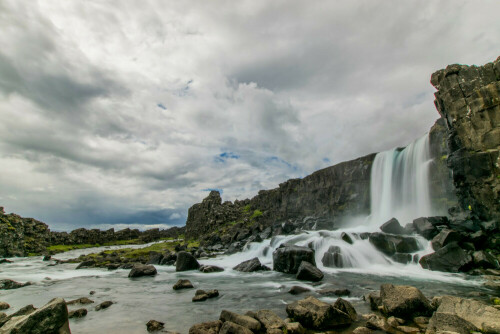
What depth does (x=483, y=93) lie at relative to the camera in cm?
2692

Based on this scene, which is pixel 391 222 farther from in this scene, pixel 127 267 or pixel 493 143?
pixel 127 267

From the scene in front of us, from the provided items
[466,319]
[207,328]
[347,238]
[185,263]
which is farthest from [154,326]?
[347,238]

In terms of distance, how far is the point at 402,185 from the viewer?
48344 millimetres

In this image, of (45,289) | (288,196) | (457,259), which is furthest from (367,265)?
(288,196)

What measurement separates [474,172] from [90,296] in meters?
39.1

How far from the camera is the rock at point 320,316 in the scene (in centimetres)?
1003

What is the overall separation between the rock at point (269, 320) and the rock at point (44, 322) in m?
7.33

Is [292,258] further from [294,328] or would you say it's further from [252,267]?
[294,328]

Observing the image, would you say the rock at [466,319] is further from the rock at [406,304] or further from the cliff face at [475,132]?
the cliff face at [475,132]

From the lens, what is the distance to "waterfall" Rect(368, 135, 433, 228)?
4381cm

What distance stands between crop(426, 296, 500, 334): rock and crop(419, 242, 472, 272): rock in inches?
569

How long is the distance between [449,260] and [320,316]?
1873 centimetres


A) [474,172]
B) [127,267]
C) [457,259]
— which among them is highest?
[474,172]

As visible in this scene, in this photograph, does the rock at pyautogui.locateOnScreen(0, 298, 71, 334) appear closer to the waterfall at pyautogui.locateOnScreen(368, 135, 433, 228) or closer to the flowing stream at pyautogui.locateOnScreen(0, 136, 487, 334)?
the flowing stream at pyautogui.locateOnScreen(0, 136, 487, 334)
